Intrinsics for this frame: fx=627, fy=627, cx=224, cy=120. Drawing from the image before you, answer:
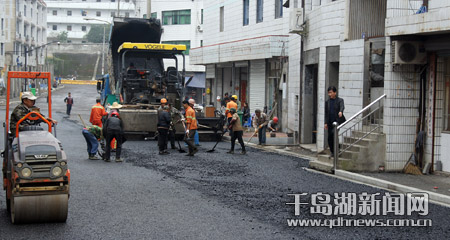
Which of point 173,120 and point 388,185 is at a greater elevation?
point 173,120

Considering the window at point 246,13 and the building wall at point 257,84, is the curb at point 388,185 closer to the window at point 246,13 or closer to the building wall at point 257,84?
the building wall at point 257,84

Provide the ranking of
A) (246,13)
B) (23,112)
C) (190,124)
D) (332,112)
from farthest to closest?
1. (246,13)
2. (190,124)
3. (332,112)
4. (23,112)

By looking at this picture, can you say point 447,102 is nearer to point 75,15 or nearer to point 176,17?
point 176,17

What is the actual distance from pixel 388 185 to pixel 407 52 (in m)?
3.40

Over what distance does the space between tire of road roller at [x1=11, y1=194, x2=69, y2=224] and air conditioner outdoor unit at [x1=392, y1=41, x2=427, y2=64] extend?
28.0ft

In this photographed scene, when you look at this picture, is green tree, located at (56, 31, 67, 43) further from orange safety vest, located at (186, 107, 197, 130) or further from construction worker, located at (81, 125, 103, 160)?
construction worker, located at (81, 125, 103, 160)

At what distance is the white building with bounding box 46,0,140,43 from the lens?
122588mm

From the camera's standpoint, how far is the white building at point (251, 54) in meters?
26.8

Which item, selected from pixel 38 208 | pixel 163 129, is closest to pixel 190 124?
pixel 163 129

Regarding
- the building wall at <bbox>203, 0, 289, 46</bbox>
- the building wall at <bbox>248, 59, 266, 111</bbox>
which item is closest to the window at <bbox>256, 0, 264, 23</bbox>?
the building wall at <bbox>203, 0, 289, 46</bbox>

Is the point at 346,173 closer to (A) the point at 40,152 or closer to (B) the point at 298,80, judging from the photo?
(A) the point at 40,152

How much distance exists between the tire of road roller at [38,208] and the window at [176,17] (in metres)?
49.3

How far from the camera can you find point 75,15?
125m

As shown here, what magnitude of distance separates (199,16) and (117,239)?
49.9 m
